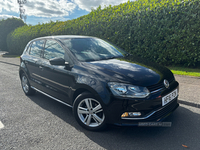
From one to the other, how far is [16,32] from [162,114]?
81.3 ft

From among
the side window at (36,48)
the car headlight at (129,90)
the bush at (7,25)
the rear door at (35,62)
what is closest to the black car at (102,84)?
the car headlight at (129,90)

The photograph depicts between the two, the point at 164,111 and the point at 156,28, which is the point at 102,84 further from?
the point at 156,28

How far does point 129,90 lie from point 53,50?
2.17 metres

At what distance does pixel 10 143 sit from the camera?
9.11 ft

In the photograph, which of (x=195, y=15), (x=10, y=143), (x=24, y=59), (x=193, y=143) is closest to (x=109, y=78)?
(x=193, y=143)

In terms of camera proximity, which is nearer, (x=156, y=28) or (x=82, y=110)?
(x=82, y=110)

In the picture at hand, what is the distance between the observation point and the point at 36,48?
4.75 metres

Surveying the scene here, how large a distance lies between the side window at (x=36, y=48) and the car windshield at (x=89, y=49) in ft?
3.19

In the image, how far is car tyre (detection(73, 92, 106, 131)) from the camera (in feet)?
9.64

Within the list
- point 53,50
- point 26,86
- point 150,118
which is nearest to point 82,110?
point 150,118

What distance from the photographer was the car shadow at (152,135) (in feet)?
8.70

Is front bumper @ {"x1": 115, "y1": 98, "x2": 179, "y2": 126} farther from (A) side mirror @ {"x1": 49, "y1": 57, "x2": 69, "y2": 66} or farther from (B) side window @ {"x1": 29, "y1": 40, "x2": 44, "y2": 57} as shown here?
(B) side window @ {"x1": 29, "y1": 40, "x2": 44, "y2": 57}

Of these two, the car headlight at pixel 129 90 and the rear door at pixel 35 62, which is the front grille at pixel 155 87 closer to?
the car headlight at pixel 129 90

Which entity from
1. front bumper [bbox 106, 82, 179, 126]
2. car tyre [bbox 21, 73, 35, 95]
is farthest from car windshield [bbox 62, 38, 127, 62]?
car tyre [bbox 21, 73, 35, 95]
